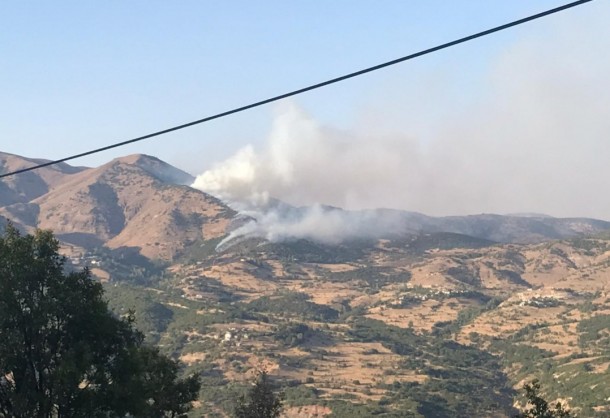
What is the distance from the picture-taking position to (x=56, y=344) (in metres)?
A: 42.4

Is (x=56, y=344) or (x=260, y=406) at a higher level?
(x=56, y=344)

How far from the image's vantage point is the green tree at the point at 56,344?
134 ft

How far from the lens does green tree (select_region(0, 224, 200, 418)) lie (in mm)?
40719

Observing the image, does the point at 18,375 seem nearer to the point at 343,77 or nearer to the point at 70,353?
the point at 70,353

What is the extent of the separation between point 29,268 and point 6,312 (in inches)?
108

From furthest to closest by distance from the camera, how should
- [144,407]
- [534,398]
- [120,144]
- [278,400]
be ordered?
[278,400] → [534,398] → [144,407] → [120,144]

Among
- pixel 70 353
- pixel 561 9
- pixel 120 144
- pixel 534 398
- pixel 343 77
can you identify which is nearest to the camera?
pixel 561 9

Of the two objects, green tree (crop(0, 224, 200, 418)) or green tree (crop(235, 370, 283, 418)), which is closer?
green tree (crop(0, 224, 200, 418))

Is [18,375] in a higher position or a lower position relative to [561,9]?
lower

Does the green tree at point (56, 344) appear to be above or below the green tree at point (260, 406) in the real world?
above

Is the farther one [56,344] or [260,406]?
[260,406]

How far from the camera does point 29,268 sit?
42.5m

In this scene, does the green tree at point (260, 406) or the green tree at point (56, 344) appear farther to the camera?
the green tree at point (260, 406)

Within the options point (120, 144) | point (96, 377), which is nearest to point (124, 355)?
point (96, 377)
